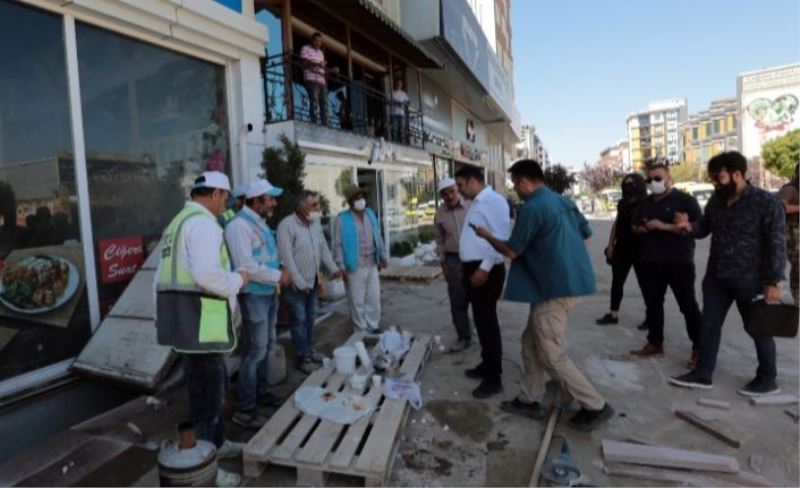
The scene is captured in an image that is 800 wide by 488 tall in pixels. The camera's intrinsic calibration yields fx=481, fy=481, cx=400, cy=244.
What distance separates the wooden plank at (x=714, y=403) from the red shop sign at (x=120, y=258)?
5.12m

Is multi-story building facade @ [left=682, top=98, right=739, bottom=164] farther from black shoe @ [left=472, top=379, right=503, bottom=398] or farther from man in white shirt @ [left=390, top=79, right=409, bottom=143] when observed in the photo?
black shoe @ [left=472, top=379, right=503, bottom=398]

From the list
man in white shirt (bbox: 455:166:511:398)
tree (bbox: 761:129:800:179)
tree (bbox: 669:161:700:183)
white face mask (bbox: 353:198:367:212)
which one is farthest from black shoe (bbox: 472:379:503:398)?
tree (bbox: 669:161:700:183)

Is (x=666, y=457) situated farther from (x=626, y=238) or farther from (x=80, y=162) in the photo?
(x=80, y=162)

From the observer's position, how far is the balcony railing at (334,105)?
709 cm

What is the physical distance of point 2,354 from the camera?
147 inches

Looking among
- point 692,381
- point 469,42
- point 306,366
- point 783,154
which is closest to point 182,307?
point 306,366

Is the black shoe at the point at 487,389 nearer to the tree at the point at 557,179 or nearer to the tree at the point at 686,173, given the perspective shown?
the tree at the point at 557,179

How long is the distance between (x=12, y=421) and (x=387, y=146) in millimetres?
7564

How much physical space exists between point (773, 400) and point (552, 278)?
204 centimetres

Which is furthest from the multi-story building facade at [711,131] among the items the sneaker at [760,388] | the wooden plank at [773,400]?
the wooden plank at [773,400]

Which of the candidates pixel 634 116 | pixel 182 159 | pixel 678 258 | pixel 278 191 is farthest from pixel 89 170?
pixel 634 116

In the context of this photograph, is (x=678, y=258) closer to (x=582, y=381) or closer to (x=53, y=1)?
(x=582, y=381)

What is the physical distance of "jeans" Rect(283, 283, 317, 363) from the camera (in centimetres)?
443

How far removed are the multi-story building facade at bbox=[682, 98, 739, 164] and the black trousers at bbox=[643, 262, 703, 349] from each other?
95.0 meters
